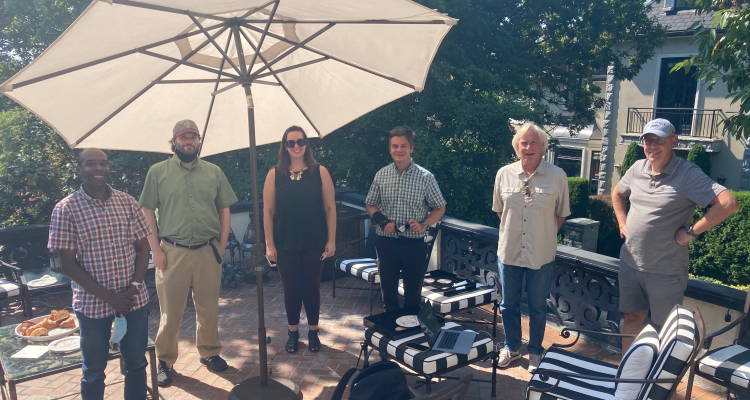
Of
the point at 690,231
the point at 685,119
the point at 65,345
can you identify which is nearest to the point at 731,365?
the point at 690,231

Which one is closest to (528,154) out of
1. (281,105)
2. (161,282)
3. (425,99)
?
(281,105)

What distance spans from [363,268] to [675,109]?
18905 millimetres

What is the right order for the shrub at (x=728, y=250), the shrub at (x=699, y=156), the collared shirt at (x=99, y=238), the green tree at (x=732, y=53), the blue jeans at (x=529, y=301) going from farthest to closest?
the shrub at (x=699, y=156), the shrub at (x=728, y=250), the green tree at (x=732, y=53), the blue jeans at (x=529, y=301), the collared shirt at (x=99, y=238)

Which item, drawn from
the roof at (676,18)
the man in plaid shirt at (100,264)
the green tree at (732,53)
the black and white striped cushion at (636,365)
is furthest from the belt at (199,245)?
the roof at (676,18)

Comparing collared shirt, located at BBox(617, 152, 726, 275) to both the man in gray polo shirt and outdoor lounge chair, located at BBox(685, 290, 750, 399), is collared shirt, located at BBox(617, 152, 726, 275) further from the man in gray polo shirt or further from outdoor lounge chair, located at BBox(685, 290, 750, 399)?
outdoor lounge chair, located at BBox(685, 290, 750, 399)

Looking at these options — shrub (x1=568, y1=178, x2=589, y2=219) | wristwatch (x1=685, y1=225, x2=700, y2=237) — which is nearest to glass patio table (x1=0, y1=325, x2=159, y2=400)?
wristwatch (x1=685, y1=225, x2=700, y2=237)

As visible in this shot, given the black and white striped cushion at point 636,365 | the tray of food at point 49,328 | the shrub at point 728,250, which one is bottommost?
the shrub at point 728,250

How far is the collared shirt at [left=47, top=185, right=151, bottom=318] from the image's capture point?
302 cm

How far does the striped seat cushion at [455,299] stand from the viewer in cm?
443

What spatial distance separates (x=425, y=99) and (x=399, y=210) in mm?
6553

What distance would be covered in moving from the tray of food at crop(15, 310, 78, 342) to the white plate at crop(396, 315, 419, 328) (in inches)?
94.0

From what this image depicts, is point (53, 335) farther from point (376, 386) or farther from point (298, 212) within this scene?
point (376, 386)

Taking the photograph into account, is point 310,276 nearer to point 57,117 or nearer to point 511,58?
point 57,117

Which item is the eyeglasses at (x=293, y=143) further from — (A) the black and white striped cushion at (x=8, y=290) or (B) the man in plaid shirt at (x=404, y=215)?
Answer: (A) the black and white striped cushion at (x=8, y=290)
